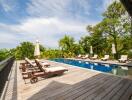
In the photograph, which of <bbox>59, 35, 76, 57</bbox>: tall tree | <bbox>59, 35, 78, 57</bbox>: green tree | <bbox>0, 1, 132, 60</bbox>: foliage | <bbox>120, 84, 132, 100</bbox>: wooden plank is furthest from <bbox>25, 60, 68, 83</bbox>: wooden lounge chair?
<bbox>59, 35, 76, 57</bbox>: tall tree

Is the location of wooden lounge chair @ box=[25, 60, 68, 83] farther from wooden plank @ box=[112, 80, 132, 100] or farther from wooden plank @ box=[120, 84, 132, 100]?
wooden plank @ box=[120, 84, 132, 100]

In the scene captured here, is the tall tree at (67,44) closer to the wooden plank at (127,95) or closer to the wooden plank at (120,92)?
the wooden plank at (120,92)

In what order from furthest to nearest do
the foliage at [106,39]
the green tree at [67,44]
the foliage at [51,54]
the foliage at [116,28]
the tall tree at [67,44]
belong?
the tall tree at [67,44]
the green tree at [67,44]
the foliage at [51,54]
the foliage at [106,39]
the foliage at [116,28]

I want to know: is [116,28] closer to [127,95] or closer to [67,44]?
[67,44]

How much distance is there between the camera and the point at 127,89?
5.88 metres

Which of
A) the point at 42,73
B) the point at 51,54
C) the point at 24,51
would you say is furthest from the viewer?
the point at 24,51

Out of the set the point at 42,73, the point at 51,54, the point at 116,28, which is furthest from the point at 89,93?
the point at 51,54

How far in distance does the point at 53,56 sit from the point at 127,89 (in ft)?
86.8

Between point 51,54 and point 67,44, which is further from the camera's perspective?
point 67,44

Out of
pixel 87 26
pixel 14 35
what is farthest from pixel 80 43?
pixel 14 35

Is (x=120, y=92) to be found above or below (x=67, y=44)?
below

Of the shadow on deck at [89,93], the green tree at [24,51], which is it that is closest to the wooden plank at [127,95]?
the shadow on deck at [89,93]

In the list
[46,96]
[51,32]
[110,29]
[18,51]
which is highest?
[51,32]

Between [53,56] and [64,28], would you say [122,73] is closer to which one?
[53,56]
